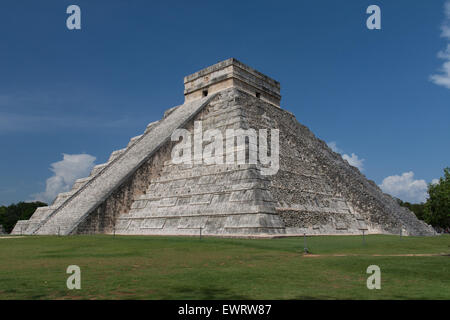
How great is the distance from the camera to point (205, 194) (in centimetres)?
1753

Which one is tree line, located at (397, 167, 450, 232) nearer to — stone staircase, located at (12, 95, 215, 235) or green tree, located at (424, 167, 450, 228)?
green tree, located at (424, 167, 450, 228)

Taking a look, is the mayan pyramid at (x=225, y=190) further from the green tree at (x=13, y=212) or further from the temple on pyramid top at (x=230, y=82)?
the green tree at (x=13, y=212)

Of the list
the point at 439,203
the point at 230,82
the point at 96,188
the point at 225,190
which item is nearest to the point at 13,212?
the point at 96,188

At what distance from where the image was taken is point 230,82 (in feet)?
83.1

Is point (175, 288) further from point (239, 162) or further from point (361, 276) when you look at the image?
point (239, 162)

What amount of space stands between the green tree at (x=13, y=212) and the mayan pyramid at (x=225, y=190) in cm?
3402

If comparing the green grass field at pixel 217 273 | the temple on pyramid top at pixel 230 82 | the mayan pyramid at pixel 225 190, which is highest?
the temple on pyramid top at pixel 230 82

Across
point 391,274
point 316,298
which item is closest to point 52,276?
point 316,298

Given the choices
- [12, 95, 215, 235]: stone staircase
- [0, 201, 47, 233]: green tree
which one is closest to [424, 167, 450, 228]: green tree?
[12, 95, 215, 235]: stone staircase

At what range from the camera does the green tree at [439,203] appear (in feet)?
107

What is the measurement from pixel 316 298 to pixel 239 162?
12.7 m

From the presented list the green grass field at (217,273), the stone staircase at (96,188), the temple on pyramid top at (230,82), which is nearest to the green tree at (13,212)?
the stone staircase at (96,188)

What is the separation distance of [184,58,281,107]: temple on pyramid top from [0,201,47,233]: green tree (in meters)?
36.6

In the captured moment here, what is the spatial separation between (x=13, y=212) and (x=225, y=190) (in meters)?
50.4
